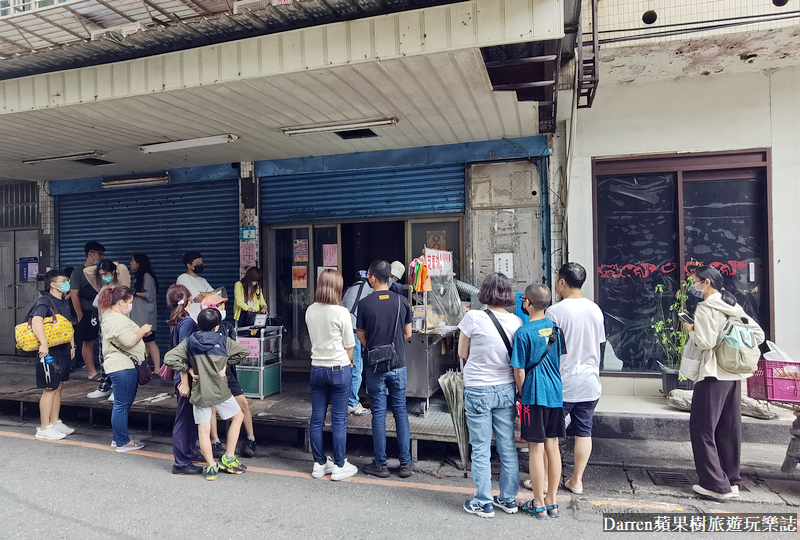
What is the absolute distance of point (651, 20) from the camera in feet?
20.4

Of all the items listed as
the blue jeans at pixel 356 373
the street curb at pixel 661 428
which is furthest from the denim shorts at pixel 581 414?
the blue jeans at pixel 356 373

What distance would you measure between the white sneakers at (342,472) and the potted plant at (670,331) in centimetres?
417

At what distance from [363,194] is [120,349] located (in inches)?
164

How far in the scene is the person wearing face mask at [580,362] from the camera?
4367 mm

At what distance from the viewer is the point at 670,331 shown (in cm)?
713

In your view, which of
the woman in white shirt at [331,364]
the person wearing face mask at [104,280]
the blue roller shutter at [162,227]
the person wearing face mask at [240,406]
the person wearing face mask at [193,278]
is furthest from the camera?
the blue roller shutter at [162,227]

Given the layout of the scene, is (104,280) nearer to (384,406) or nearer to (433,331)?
(433,331)

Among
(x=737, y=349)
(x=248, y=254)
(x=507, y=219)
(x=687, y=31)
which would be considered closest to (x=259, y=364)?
(x=248, y=254)

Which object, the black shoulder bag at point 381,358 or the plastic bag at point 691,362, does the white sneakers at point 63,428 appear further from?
the plastic bag at point 691,362

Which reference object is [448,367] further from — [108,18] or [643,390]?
[108,18]

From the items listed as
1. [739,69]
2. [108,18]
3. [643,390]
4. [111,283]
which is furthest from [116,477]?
[739,69]

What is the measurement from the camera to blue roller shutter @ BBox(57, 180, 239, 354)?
30.5ft

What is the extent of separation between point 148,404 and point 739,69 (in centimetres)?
847

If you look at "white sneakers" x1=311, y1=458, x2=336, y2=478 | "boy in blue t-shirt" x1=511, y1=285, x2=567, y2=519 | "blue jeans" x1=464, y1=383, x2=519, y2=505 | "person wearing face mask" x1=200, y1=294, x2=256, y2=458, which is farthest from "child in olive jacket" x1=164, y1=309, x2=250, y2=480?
"boy in blue t-shirt" x1=511, y1=285, x2=567, y2=519
